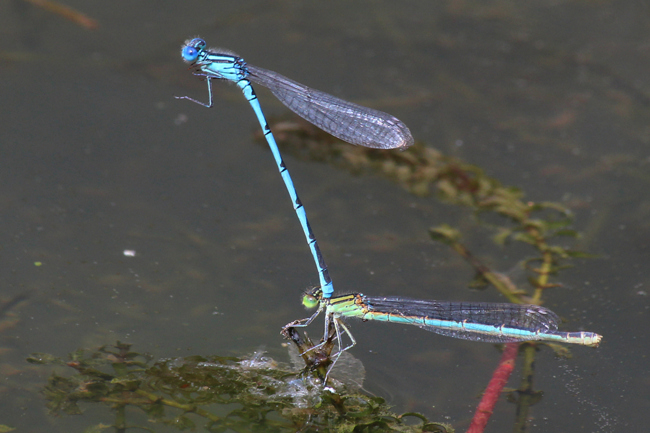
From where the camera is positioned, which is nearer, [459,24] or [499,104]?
[499,104]

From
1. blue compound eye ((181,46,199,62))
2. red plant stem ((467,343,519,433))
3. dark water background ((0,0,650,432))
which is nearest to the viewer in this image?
red plant stem ((467,343,519,433))

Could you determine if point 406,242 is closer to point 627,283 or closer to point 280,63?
point 627,283

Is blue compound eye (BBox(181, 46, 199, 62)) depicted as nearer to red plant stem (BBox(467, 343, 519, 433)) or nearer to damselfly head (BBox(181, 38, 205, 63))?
damselfly head (BBox(181, 38, 205, 63))

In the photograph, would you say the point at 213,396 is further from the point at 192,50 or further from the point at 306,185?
the point at 306,185

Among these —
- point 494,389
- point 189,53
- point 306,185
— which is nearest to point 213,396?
point 494,389

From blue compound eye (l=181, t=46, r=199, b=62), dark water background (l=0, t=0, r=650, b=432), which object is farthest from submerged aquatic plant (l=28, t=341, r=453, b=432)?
blue compound eye (l=181, t=46, r=199, b=62)

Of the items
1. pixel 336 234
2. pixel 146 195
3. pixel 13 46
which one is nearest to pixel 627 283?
pixel 336 234
